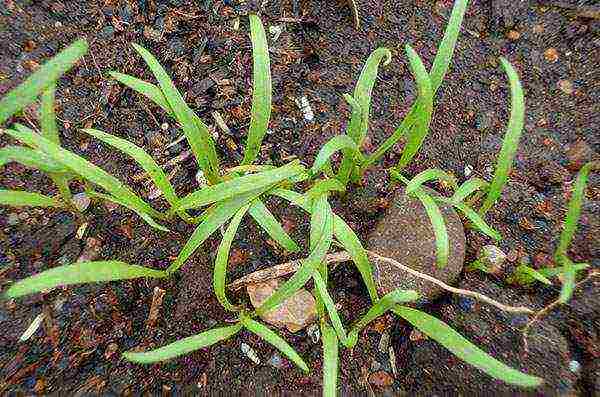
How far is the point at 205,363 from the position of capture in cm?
128

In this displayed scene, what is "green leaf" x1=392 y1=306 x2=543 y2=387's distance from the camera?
0.96 metres

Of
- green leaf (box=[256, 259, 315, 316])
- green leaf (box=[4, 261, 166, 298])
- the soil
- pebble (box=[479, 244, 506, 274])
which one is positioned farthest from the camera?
pebble (box=[479, 244, 506, 274])

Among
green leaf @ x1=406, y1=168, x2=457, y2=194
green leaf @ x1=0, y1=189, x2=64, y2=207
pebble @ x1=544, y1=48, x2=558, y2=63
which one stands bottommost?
green leaf @ x1=0, y1=189, x2=64, y2=207

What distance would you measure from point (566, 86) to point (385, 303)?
3.01 ft

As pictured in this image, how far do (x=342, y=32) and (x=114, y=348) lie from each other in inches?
42.5

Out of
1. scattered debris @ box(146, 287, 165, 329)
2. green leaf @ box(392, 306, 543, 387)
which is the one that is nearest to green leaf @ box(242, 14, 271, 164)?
scattered debris @ box(146, 287, 165, 329)

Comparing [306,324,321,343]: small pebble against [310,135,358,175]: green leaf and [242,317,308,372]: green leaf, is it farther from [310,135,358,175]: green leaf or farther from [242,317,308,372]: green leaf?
[310,135,358,175]: green leaf

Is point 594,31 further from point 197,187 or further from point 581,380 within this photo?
point 197,187

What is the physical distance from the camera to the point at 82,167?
1115 mm

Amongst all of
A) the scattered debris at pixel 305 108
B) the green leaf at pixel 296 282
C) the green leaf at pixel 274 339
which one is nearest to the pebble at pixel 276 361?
the green leaf at pixel 274 339

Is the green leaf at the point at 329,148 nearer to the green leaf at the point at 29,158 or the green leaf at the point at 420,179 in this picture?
the green leaf at the point at 420,179

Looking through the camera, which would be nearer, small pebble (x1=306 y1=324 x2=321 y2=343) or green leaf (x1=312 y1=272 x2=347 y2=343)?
green leaf (x1=312 y1=272 x2=347 y2=343)

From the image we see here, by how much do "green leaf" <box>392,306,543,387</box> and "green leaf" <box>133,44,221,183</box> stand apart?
1.78 ft

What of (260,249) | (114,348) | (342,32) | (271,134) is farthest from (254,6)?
Result: (114,348)
